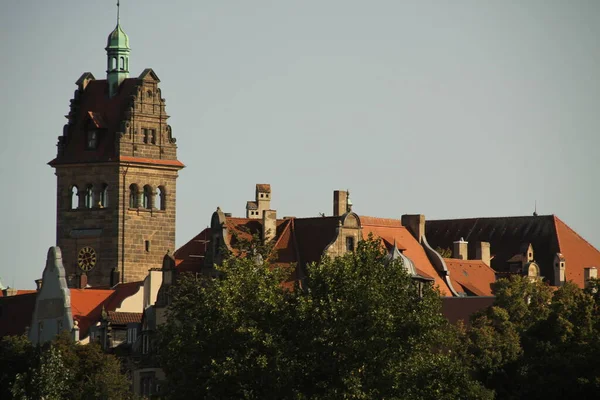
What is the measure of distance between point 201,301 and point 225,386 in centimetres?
899

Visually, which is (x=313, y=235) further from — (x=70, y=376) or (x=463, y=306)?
(x=70, y=376)

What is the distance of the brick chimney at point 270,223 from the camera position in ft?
581

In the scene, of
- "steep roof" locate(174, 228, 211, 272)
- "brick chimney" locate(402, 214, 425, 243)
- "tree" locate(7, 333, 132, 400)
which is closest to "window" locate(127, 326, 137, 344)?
"steep roof" locate(174, 228, 211, 272)

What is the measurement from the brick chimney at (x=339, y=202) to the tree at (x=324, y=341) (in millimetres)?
45160

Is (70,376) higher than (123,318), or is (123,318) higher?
(123,318)

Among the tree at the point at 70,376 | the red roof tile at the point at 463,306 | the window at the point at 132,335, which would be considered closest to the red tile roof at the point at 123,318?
the window at the point at 132,335

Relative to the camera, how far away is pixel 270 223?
178250 millimetres

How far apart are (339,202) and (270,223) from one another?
11514mm

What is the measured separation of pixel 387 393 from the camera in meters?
134

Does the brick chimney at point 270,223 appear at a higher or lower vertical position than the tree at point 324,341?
higher

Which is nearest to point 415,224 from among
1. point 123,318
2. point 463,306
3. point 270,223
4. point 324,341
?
point 463,306

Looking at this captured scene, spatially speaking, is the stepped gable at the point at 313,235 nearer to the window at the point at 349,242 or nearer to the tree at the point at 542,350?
the window at the point at 349,242

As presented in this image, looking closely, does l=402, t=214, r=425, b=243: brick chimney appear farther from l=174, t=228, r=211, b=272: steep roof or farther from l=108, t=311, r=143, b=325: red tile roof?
l=108, t=311, r=143, b=325: red tile roof

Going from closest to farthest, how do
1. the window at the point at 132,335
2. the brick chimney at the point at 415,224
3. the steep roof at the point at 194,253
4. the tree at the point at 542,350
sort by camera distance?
the tree at the point at 542,350 < the window at the point at 132,335 < the steep roof at the point at 194,253 < the brick chimney at the point at 415,224
